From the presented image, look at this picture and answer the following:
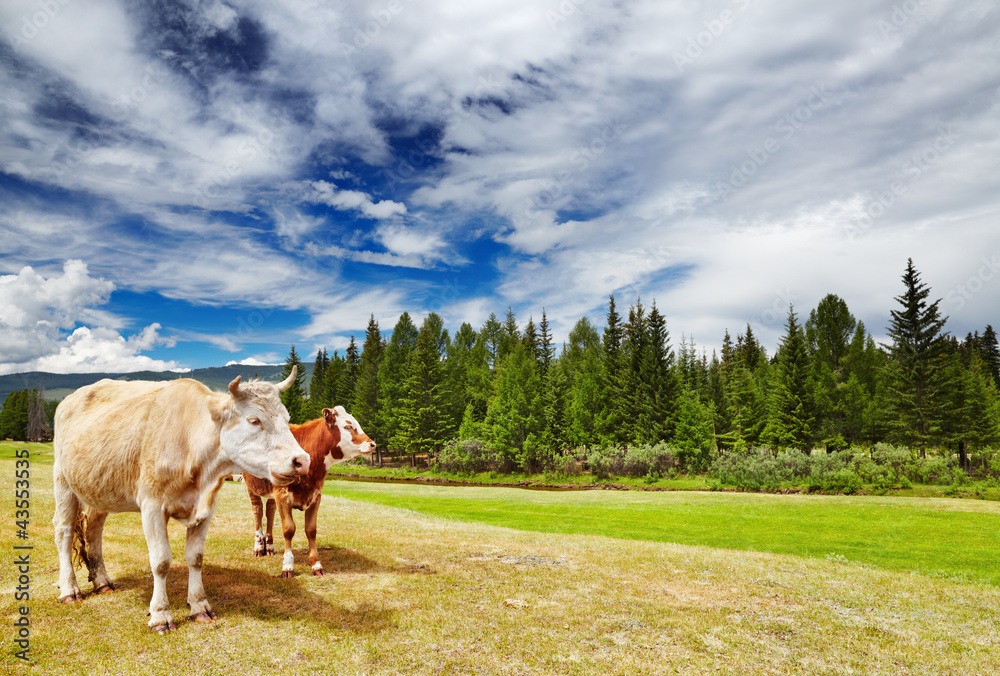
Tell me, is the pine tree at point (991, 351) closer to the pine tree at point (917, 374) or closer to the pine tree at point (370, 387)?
the pine tree at point (917, 374)

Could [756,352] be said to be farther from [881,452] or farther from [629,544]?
[629,544]

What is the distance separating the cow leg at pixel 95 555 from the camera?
7.26m

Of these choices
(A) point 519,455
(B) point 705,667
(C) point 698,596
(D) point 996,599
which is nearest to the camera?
(B) point 705,667

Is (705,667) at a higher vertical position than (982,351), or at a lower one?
lower

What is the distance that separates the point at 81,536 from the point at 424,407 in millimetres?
60131

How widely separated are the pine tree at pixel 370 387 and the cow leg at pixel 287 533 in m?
58.9

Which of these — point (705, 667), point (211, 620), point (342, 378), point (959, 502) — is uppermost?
point (342, 378)

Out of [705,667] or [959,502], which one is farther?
[959,502]

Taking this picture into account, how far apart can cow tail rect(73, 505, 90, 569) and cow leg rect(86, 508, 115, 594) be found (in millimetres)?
40

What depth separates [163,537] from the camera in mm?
6367

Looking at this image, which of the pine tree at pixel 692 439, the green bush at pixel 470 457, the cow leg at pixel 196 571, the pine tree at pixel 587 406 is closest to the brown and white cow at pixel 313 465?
the cow leg at pixel 196 571

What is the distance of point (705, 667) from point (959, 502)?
34.0 meters

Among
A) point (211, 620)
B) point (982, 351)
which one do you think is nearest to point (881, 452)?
point (211, 620)

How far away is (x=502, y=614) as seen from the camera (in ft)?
25.1
